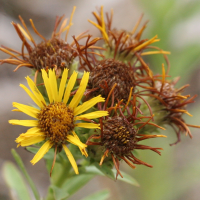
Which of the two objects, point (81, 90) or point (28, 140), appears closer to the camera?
point (28, 140)

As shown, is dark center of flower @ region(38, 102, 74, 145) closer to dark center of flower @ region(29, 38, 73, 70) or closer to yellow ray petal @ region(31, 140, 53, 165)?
yellow ray petal @ region(31, 140, 53, 165)

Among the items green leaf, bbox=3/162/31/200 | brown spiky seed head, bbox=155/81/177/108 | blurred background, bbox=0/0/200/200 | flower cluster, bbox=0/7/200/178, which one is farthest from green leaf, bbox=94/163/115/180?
blurred background, bbox=0/0/200/200

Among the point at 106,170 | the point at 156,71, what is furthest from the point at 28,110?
the point at 156,71

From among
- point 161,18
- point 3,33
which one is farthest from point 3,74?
point 161,18

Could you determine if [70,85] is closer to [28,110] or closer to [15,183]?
[28,110]

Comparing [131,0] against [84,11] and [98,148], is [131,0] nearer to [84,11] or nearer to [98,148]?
[84,11]

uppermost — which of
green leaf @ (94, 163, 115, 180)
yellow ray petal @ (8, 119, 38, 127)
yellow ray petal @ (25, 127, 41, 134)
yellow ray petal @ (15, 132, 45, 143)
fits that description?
yellow ray petal @ (8, 119, 38, 127)

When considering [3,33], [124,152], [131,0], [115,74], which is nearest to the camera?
[124,152]
